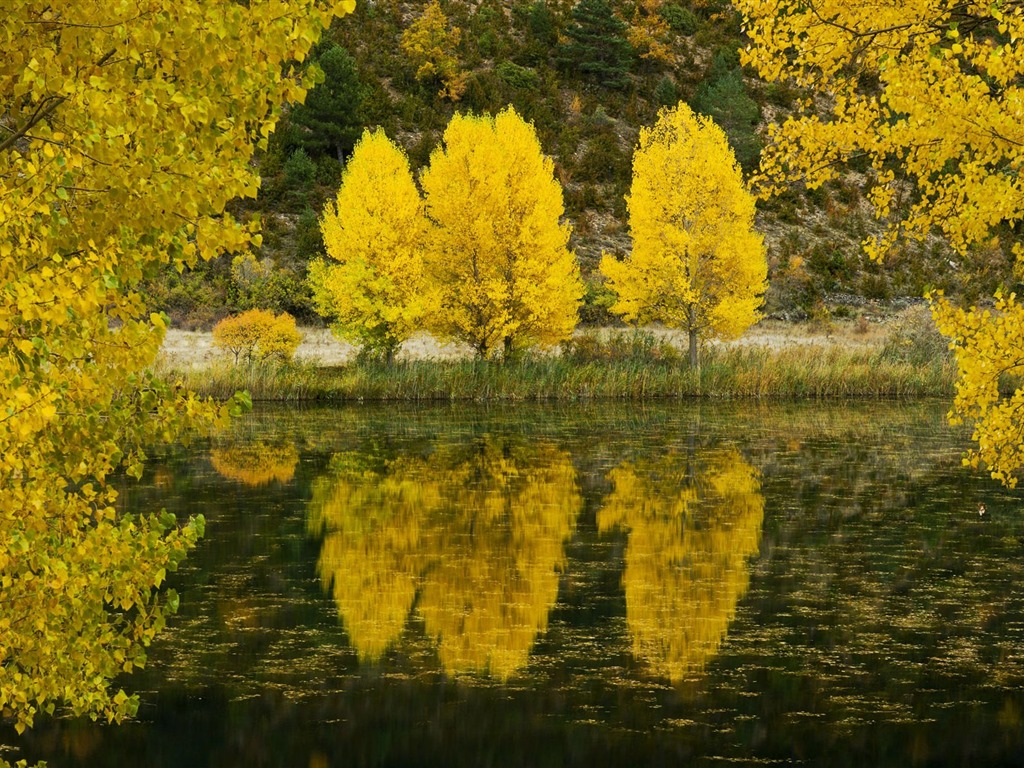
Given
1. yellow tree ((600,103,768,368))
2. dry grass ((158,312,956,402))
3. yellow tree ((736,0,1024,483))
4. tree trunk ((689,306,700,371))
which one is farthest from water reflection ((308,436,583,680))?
yellow tree ((600,103,768,368))

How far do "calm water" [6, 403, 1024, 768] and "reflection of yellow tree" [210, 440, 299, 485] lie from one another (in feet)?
0.52

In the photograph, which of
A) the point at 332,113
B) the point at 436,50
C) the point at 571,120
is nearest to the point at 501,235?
the point at 332,113

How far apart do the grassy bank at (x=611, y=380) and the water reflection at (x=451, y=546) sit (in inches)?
491

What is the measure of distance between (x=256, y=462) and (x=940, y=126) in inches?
745

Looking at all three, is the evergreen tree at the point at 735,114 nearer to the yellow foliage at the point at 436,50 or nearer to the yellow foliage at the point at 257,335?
the yellow foliage at the point at 436,50

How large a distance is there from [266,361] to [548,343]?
9218 mm

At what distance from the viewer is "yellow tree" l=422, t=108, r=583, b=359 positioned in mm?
38844

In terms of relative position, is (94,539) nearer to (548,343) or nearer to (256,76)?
(256,76)

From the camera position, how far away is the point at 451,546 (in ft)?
55.6

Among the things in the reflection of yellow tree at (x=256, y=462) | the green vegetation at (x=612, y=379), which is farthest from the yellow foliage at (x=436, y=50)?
the reflection of yellow tree at (x=256, y=462)

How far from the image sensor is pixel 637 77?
79750mm

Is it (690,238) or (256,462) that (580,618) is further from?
(690,238)

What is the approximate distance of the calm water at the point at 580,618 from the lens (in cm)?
1001

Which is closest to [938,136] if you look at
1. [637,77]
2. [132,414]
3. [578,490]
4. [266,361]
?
[132,414]
